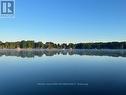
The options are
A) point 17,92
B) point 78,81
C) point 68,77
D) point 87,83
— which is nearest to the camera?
point 17,92

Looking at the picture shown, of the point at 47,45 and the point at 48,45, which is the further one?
the point at 47,45

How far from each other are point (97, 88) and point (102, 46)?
49605mm

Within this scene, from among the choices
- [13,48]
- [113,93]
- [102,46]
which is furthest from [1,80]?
[102,46]

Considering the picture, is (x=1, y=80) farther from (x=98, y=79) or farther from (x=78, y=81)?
(x=98, y=79)

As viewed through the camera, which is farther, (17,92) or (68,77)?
Result: (68,77)

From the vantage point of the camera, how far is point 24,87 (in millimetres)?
7797

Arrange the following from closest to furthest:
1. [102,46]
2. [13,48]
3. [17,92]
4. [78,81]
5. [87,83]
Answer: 1. [17,92]
2. [87,83]
3. [78,81]
4. [13,48]
5. [102,46]

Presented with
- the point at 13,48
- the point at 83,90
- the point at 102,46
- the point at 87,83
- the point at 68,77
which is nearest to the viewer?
the point at 83,90

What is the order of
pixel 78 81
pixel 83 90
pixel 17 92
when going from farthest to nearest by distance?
1. pixel 78 81
2. pixel 83 90
3. pixel 17 92

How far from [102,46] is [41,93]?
50331 millimetres

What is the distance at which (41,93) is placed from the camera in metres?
7.28

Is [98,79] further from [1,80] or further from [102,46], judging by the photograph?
[102,46]

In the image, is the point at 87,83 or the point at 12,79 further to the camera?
the point at 12,79

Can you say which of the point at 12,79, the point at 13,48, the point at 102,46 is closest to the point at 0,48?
the point at 13,48
